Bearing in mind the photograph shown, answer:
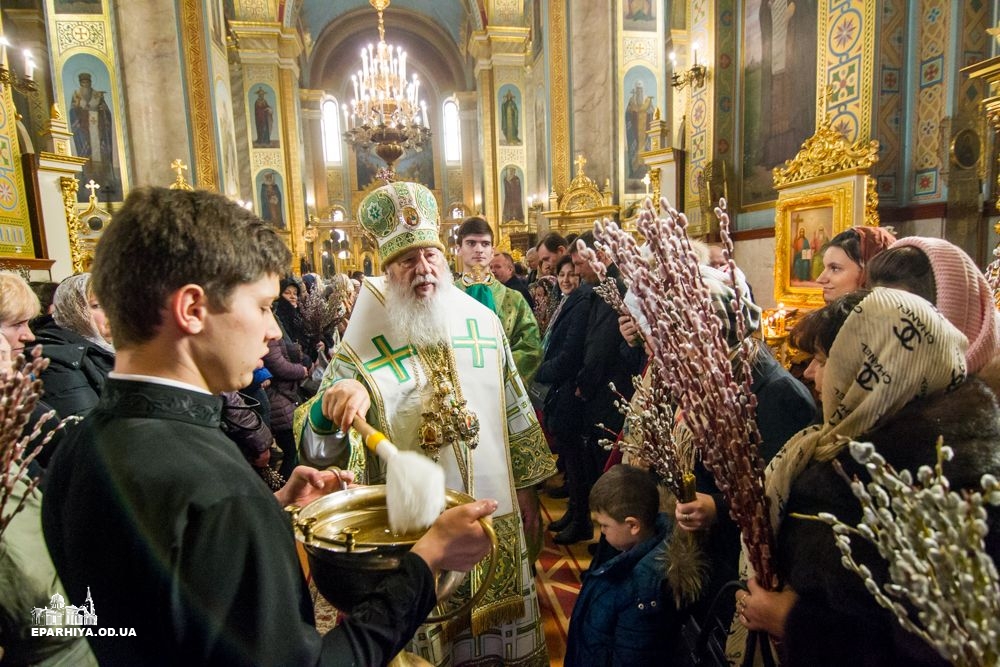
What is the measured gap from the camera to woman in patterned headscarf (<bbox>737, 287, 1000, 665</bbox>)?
0.94 m

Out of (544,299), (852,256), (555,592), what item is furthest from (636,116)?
(555,592)

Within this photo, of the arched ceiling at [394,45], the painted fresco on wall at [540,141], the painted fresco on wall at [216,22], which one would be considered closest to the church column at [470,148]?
the arched ceiling at [394,45]

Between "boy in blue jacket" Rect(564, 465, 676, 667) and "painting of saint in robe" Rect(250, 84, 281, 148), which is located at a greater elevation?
"painting of saint in robe" Rect(250, 84, 281, 148)

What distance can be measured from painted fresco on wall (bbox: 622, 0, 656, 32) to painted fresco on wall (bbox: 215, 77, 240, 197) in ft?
24.4

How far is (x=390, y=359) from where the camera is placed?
1.97 meters

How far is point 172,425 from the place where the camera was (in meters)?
0.77

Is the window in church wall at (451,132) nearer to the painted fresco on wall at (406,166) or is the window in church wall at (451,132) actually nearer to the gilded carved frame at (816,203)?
the painted fresco on wall at (406,166)

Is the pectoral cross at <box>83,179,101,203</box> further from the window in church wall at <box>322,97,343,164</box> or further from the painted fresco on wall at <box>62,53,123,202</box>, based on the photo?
the window in church wall at <box>322,97,343,164</box>

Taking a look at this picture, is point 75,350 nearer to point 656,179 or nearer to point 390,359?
point 390,359

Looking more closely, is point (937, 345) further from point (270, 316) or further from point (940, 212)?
point (940, 212)

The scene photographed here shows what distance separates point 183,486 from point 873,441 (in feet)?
3.74

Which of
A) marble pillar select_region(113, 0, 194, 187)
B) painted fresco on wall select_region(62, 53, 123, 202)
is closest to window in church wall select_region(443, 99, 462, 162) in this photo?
marble pillar select_region(113, 0, 194, 187)

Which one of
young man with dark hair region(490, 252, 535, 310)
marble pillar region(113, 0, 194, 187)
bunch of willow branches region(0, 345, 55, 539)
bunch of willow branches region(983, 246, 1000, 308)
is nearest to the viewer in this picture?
bunch of willow branches region(0, 345, 55, 539)

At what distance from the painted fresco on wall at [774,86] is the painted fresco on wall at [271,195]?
532 inches
